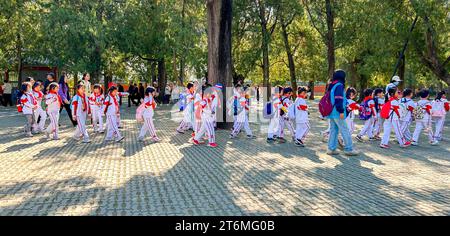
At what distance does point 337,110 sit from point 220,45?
6.97 meters

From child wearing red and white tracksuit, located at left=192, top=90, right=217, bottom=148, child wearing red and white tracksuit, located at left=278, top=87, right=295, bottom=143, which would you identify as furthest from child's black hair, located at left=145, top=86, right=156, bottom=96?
child wearing red and white tracksuit, located at left=278, top=87, right=295, bottom=143

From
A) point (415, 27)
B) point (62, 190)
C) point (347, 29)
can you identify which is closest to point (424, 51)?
point (415, 27)

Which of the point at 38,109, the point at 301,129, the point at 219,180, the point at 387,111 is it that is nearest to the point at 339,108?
the point at 301,129

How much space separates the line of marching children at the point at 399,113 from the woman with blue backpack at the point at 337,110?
49.7 inches

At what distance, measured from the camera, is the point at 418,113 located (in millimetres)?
12453

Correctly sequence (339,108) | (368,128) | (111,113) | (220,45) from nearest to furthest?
(339,108)
(111,113)
(368,128)
(220,45)

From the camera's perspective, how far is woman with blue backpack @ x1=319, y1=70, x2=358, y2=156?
982 centimetres

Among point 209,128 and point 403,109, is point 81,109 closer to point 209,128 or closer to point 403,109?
point 209,128

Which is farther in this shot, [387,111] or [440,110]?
[440,110]

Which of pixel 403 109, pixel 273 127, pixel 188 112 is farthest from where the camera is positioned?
pixel 188 112

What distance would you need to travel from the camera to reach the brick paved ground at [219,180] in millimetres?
5684

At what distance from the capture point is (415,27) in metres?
23.8

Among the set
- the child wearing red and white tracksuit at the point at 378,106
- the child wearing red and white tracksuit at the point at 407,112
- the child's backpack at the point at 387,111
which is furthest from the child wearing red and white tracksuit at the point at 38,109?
the child wearing red and white tracksuit at the point at 407,112
